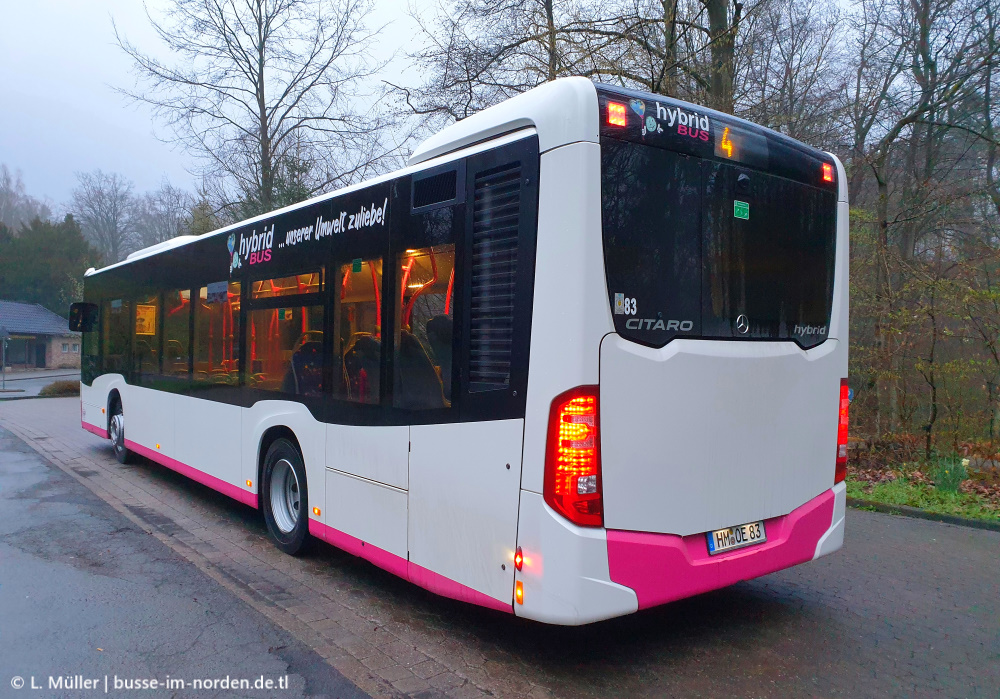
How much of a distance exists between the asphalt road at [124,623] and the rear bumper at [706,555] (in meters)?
1.57

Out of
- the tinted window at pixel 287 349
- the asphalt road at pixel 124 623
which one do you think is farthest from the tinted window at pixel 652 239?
the tinted window at pixel 287 349

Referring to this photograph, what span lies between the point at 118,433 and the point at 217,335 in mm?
4404

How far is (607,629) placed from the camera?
186 inches

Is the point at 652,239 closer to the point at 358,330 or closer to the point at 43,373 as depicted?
the point at 358,330

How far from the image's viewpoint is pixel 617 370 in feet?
12.1

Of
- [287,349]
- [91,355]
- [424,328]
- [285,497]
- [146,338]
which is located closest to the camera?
[424,328]

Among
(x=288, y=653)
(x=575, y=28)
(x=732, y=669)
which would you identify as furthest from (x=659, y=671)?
(x=575, y=28)

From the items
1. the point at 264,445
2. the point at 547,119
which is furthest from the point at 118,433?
the point at 547,119

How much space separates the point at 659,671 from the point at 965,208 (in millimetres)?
11800

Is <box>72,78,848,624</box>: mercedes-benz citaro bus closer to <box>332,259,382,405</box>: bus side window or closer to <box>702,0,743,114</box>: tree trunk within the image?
<box>332,259,382,405</box>: bus side window

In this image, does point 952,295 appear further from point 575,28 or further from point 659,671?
point 659,671

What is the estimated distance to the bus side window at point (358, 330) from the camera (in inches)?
201

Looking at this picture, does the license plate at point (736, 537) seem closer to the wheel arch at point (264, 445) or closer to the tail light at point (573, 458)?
the tail light at point (573, 458)

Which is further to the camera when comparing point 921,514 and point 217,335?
point 921,514
